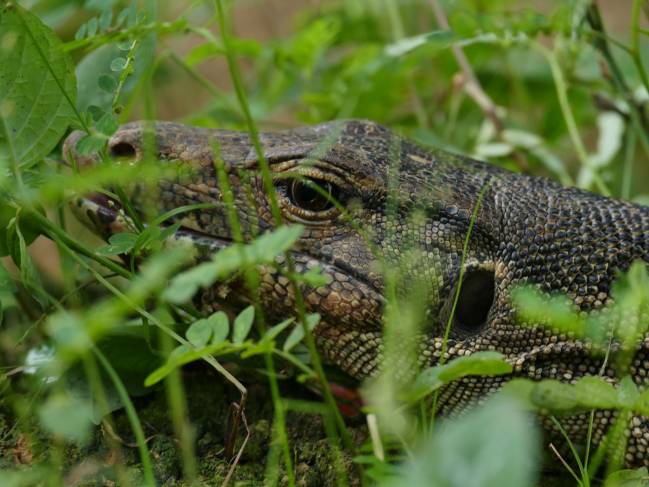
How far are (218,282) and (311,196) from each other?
1.31ft

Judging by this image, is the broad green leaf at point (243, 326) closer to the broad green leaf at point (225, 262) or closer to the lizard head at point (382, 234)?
the broad green leaf at point (225, 262)

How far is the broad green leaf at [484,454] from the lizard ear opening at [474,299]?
1405 mm

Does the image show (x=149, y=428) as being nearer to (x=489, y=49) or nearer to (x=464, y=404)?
(x=464, y=404)

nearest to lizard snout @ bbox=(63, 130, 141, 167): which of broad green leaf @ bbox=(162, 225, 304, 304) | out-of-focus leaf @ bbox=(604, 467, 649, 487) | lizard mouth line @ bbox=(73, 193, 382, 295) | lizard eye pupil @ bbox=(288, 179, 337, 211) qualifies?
lizard mouth line @ bbox=(73, 193, 382, 295)

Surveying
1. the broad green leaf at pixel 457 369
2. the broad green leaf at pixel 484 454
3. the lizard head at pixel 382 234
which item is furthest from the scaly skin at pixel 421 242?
the broad green leaf at pixel 484 454

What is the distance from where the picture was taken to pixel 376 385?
106 inches

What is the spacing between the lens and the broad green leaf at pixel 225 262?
170 cm

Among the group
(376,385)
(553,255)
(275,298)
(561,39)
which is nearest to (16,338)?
(275,298)

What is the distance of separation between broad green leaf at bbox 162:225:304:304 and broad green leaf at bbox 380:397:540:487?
54 centimetres

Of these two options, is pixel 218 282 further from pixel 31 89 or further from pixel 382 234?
pixel 31 89

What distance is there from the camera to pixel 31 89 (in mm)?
2615

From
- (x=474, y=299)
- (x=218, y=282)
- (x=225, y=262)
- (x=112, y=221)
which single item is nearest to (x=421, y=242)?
(x=474, y=299)

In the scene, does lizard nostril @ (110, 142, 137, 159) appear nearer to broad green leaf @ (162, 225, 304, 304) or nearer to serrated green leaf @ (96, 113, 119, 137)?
serrated green leaf @ (96, 113, 119, 137)

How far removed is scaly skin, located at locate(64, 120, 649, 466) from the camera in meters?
2.74
